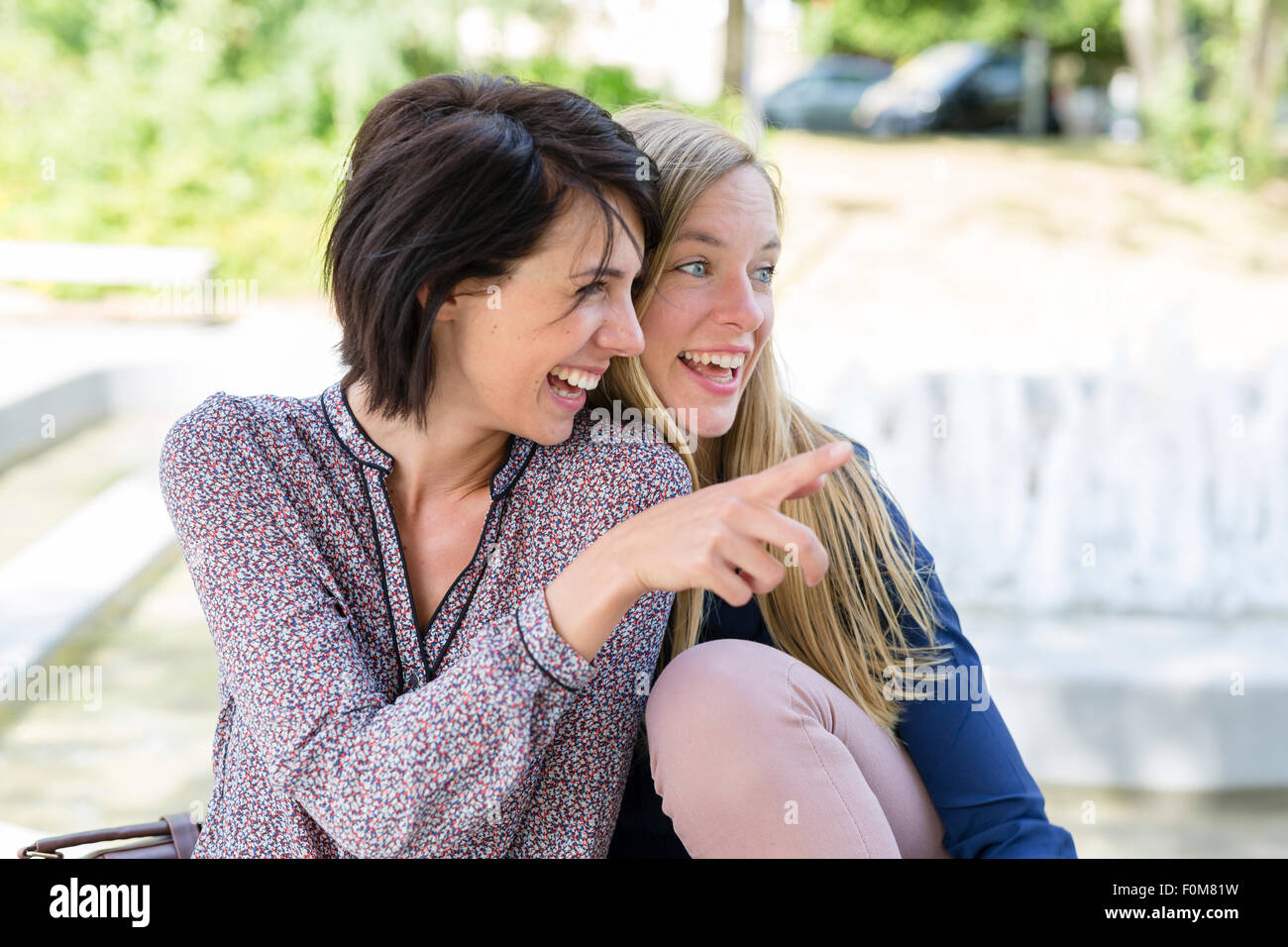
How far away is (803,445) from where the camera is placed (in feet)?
6.65

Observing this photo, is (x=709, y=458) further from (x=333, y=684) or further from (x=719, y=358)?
(x=333, y=684)

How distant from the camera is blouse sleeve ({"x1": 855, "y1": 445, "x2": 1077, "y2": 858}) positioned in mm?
1709

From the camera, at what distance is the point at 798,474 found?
3.72 feet

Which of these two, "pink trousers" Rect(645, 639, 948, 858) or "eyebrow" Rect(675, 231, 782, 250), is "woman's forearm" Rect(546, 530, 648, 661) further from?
"eyebrow" Rect(675, 231, 782, 250)

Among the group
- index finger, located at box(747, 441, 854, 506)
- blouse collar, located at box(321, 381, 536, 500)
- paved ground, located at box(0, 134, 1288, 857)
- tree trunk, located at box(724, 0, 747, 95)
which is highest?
tree trunk, located at box(724, 0, 747, 95)

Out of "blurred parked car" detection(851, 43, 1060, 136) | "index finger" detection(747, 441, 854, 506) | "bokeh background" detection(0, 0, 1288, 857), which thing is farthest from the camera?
"blurred parked car" detection(851, 43, 1060, 136)

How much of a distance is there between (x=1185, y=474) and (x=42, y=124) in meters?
9.87

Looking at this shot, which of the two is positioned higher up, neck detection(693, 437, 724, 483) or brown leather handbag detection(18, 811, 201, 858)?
neck detection(693, 437, 724, 483)

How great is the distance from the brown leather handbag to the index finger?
0.95 meters

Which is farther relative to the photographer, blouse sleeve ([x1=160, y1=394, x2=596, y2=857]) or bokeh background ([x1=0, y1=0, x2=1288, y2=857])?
bokeh background ([x1=0, y1=0, x2=1288, y2=857])

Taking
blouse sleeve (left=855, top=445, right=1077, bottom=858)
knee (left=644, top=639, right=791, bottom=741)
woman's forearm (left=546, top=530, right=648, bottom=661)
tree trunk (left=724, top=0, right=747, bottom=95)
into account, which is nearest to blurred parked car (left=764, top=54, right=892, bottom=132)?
tree trunk (left=724, top=0, right=747, bottom=95)

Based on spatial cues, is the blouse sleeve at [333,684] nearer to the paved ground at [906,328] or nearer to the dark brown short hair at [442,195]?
the dark brown short hair at [442,195]

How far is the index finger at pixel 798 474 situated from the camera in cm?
112

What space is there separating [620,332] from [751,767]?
19.8 inches
